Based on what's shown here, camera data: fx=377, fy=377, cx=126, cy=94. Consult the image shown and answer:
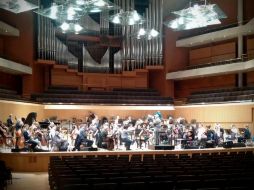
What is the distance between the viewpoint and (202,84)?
69.9 ft

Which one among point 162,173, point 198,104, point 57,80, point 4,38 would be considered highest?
point 4,38

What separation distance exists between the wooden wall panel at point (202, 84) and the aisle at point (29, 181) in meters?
12.3

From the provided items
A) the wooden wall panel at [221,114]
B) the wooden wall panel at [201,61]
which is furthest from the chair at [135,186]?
the wooden wall panel at [201,61]

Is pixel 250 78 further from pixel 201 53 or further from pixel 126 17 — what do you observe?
pixel 126 17

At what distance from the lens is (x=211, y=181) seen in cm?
469

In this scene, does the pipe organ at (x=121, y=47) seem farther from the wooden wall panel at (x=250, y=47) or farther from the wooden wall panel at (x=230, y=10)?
the wooden wall panel at (x=250, y=47)

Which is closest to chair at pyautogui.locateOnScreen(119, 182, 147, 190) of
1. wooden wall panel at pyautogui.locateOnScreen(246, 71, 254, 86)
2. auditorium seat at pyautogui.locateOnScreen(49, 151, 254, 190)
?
auditorium seat at pyautogui.locateOnScreen(49, 151, 254, 190)

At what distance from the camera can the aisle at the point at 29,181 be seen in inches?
330

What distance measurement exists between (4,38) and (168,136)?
9888 millimetres

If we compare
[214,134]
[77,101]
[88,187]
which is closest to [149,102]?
[77,101]

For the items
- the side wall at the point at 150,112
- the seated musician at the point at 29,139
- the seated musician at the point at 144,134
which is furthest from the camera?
the side wall at the point at 150,112

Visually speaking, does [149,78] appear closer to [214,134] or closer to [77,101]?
[77,101]

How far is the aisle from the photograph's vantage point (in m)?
8.39

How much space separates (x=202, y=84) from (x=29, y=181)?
45.9 feet
